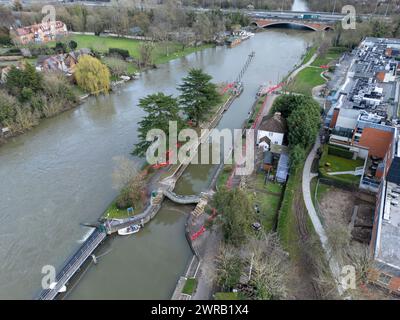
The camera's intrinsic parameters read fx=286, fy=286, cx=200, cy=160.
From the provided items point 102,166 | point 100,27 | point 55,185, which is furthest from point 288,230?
point 100,27

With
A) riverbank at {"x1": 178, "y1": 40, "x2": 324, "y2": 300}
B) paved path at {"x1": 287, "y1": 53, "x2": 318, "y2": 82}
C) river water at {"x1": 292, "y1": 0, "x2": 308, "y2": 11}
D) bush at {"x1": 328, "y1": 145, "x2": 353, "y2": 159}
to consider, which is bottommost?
riverbank at {"x1": 178, "y1": 40, "x2": 324, "y2": 300}

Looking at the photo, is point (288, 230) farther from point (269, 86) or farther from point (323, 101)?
point (269, 86)

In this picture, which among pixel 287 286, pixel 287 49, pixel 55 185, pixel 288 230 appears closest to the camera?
pixel 287 286

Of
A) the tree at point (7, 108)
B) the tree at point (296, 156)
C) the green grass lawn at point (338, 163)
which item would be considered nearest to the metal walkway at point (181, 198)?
the tree at point (296, 156)

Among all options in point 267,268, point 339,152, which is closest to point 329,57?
point 339,152

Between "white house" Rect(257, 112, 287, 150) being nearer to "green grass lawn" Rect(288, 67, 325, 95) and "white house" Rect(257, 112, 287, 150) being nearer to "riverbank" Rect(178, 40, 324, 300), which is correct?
"riverbank" Rect(178, 40, 324, 300)

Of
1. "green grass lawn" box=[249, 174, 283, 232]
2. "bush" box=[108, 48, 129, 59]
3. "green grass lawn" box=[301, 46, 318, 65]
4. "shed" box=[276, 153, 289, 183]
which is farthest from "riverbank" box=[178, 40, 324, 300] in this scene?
"bush" box=[108, 48, 129, 59]
